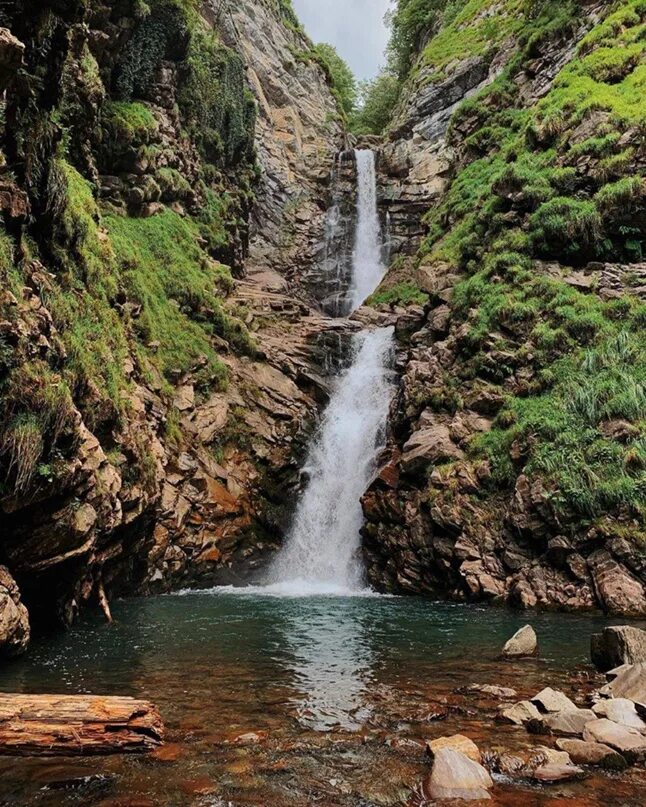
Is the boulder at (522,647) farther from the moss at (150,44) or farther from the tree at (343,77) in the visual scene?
the tree at (343,77)

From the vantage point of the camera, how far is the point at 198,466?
67.6 ft

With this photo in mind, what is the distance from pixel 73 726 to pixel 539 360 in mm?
17428

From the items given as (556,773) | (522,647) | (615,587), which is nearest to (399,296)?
(615,587)

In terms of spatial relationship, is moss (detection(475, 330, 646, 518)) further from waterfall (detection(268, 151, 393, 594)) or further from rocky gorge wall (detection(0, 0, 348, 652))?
rocky gorge wall (detection(0, 0, 348, 652))

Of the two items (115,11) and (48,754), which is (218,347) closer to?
(115,11)

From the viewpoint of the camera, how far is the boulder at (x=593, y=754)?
17.7ft

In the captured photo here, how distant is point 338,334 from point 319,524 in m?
9.95

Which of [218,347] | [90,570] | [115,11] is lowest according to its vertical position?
[90,570]

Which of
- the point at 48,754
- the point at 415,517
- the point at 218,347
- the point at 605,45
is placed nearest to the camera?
the point at 48,754

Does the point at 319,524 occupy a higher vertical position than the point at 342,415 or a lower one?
lower

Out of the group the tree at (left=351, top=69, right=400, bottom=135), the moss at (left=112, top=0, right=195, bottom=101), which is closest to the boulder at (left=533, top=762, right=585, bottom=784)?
the moss at (left=112, top=0, right=195, bottom=101)

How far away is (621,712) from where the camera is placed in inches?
250

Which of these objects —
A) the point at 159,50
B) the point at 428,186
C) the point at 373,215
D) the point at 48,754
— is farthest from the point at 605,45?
the point at 48,754

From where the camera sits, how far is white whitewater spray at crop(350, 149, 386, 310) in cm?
3788
